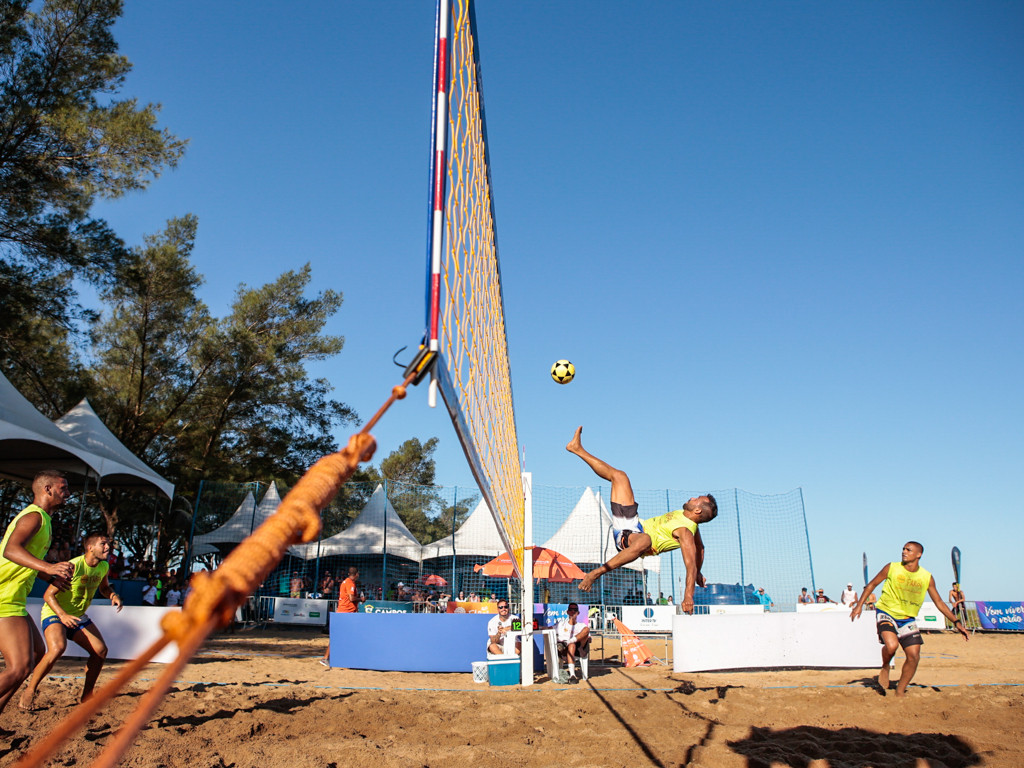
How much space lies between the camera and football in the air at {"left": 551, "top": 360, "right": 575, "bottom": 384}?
21.2ft

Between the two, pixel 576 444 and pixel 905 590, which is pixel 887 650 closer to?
pixel 905 590

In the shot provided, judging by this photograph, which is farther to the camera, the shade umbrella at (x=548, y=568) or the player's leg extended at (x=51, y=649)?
→ the shade umbrella at (x=548, y=568)

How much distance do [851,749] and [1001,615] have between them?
17174mm

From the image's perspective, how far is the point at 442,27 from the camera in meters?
2.80

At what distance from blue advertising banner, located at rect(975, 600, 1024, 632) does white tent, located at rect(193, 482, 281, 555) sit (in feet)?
59.3

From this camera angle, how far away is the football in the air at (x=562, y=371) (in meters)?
6.46

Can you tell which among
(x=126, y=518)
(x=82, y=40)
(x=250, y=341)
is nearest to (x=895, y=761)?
(x=82, y=40)

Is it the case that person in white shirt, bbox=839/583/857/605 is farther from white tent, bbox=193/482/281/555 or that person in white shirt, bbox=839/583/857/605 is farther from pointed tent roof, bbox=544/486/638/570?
white tent, bbox=193/482/281/555

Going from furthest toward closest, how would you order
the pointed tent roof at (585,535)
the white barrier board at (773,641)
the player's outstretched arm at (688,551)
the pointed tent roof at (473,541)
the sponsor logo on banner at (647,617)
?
1. the pointed tent roof at (473,541)
2. the sponsor logo on banner at (647,617)
3. the pointed tent roof at (585,535)
4. the white barrier board at (773,641)
5. the player's outstretched arm at (688,551)

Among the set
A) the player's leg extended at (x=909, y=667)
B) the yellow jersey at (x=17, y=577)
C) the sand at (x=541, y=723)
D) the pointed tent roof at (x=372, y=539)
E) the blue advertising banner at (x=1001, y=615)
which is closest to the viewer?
the yellow jersey at (x=17, y=577)

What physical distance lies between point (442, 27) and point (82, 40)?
1292 centimetres

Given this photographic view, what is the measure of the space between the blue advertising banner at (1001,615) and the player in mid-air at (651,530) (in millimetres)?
17748

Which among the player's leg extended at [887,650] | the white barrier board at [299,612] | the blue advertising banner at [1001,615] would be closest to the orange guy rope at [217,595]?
the player's leg extended at [887,650]

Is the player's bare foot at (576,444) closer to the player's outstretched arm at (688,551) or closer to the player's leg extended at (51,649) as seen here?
the player's outstretched arm at (688,551)
